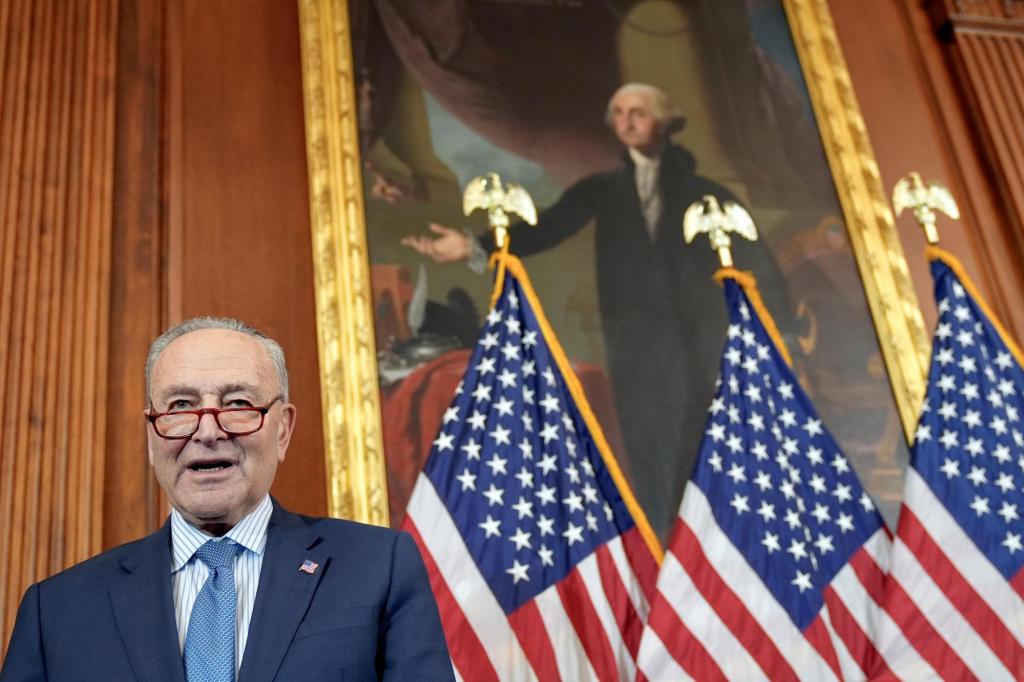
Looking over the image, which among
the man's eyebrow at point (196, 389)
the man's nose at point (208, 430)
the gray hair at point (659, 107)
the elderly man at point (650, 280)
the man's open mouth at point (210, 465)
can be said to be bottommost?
the man's open mouth at point (210, 465)

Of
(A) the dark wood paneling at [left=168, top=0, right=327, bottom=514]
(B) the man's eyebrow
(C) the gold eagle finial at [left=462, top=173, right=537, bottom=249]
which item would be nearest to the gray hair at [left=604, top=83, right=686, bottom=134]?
(C) the gold eagle finial at [left=462, top=173, right=537, bottom=249]

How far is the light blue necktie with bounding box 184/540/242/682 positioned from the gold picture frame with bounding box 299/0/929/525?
2.15 m

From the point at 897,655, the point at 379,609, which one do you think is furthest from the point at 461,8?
Result: the point at 379,609

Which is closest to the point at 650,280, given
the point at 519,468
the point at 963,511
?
the point at 519,468

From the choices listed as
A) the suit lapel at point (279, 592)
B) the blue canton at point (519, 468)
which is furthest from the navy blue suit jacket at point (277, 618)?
the blue canton at point (519, 468)

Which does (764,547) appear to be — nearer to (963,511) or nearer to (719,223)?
(963,511)

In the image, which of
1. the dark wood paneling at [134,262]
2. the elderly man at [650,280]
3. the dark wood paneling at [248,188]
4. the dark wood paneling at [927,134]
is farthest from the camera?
the dark wood paneling at [927,134]

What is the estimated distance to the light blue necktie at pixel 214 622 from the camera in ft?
5.69

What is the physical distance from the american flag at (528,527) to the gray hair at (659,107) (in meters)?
1.50

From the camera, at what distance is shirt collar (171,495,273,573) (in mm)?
1896

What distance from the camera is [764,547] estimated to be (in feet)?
13.1

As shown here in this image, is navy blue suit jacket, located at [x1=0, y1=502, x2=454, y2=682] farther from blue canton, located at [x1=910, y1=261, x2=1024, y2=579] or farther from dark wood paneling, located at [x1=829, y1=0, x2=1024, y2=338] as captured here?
dark wood paneling, located at [x1=829, y1=0, x2=1024, y2=338]

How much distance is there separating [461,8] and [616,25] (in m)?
0.83

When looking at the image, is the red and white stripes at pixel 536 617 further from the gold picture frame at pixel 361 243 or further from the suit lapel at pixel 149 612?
the suit lapel at pixel 149 612
